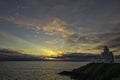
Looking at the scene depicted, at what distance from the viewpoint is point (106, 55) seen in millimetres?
133250

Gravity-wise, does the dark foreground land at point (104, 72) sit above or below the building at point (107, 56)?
below

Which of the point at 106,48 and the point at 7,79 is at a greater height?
the point at 106,48

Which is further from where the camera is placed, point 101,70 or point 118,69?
point 101,70

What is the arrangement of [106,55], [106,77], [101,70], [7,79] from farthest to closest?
[106,55] → [7,79] → [101,70] → [106,77]

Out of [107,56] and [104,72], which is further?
[107,56]

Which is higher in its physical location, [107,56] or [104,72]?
[107,56]

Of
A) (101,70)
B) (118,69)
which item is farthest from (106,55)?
(118,69)

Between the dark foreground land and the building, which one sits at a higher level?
the building

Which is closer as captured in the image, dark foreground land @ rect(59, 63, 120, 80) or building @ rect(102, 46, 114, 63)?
dark foreground land @ rect(59, 63, 120, 80)

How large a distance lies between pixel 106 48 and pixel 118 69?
73.9 m

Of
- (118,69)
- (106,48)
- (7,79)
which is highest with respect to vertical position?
(106,48)

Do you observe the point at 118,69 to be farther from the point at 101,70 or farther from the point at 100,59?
the point at 100,59

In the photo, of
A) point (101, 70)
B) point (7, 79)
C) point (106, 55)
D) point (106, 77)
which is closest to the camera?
point (106, 77)

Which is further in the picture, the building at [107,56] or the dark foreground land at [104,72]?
the building at [107,56]
